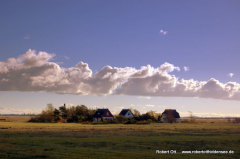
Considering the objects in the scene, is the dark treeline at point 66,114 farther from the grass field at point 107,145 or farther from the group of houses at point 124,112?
the grass field at point 107,145

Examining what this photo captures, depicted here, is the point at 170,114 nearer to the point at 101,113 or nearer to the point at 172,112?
the point at 172,112

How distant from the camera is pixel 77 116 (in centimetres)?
10381

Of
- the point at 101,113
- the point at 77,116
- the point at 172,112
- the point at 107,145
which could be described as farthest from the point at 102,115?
the point at 107,145

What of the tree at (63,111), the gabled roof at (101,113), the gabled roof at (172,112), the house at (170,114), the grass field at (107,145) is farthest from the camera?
the gabled roof at (172,112)

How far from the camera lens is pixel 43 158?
16594mm

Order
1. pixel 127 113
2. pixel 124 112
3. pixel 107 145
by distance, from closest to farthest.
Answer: pixel 107 145 → pixel 127 113 → pixel 124 112

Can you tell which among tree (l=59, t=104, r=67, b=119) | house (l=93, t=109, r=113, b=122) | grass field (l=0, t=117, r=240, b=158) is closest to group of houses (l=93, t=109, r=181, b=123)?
house (l=93, t=109, r=113, b=122)

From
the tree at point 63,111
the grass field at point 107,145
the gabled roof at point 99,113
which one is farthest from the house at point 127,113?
the grass field at point 107,145

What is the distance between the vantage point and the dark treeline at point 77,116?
9550cm

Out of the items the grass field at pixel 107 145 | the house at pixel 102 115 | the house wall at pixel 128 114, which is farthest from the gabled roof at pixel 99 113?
the grass field at pixel 107 145

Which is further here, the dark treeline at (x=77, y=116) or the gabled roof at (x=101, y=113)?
the gabled roof at (x=101, y=113)

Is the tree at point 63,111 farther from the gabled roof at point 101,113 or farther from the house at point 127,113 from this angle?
the house at point 127,113

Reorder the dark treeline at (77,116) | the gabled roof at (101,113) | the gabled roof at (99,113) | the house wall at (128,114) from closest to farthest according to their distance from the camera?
the dark treeline at (77,116)
the gabled roof at (99,113)
the gabled roof at (101,113)
the house wall at (128,114)

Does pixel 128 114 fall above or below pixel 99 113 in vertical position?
below
